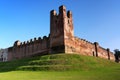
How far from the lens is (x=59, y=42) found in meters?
42.2

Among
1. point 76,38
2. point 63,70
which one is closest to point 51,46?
point 76,38

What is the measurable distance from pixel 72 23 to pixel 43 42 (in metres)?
8.71

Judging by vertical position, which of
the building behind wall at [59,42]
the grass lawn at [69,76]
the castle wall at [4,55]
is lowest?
the grass lawn at [69,76]

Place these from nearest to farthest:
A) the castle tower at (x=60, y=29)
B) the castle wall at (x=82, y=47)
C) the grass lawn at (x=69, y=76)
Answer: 1. the grass lawn at (x=69, y=76)
2. the castle tower at (x=60, y=29)
3. the castle wall at (x=82, y=47)

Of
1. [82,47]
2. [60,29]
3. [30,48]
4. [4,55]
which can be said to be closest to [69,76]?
[60,29]

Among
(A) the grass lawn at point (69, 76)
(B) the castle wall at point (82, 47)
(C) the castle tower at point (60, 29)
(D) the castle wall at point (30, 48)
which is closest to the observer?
(A) the grass lawn at point (69, 76)

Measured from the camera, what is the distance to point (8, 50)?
59.4 meters

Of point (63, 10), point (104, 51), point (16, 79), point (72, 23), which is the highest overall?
point (63, 10)

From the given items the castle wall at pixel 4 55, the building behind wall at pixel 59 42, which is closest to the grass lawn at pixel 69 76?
the building behind wall at pixel 59 42

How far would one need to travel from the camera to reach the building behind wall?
42156 mm

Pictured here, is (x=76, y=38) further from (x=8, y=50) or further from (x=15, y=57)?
(x=8, y=50)

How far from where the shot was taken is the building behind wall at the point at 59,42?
42.2 metres

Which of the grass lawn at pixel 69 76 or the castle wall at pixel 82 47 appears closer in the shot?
the grass lawn at pixel 69 76

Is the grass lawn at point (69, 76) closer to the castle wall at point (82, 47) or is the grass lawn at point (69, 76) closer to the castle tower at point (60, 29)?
the castle tower at point (60, 29)
